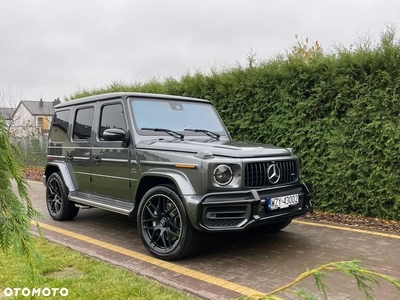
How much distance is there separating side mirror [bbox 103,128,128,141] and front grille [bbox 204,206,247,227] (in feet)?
5.33

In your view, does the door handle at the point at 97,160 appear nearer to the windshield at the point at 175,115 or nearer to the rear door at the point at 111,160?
the rear door at the point at 111,160

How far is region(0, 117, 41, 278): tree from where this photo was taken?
1.41m

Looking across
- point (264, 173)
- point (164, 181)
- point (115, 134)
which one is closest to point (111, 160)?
point (115, 134)

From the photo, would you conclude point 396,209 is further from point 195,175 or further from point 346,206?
point 195,175

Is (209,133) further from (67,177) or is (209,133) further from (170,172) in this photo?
(67,177)

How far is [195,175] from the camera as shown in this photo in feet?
12.5

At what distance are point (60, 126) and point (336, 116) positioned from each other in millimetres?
4870

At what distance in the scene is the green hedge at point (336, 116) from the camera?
5695 mm

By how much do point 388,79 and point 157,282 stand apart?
467cm

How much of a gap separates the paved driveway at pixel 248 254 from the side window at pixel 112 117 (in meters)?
1.54

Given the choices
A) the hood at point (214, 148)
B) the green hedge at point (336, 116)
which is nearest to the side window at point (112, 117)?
the hood at point (214, 148)

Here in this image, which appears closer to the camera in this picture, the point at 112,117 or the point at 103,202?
the point at 103,202

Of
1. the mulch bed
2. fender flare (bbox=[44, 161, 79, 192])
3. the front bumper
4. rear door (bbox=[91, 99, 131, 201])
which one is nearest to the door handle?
rear door (bbox=[91, 99, 131, 201])

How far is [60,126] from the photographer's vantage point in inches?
249
